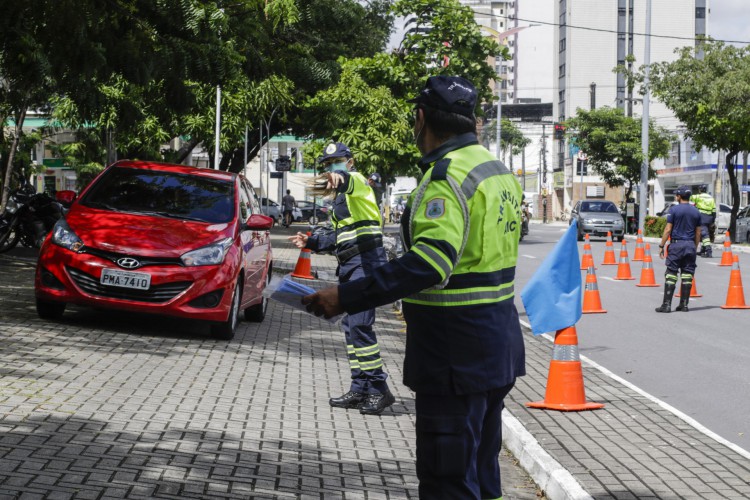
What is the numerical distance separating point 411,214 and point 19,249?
70.6ft

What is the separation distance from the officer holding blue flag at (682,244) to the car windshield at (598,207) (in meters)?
28.1

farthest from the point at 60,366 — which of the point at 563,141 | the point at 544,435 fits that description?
the point at 563,141

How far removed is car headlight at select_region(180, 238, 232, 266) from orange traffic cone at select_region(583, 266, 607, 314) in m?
6.53

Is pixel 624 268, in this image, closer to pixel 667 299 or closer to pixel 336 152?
pixel 667 299

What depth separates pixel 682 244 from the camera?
15.3m

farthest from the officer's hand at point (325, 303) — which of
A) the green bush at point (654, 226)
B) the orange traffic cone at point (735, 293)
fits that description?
the green bush at point (654, 226)

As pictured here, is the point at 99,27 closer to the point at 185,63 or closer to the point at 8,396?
the point at 185,63

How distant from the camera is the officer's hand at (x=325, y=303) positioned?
350 centimetres

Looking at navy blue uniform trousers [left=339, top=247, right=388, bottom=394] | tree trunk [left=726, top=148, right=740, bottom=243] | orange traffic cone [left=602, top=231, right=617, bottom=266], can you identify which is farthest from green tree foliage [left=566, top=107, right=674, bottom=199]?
navy blue uniform trousers [left=339, top=247, right=388, bottom=394]

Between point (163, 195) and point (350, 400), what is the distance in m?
4.50

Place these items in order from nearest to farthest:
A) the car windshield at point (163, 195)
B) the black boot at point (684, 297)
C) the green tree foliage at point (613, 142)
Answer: the car windshield at point (163, 195) < the black boot at point (684, 297) < the green tree foliage at point (613, 142)

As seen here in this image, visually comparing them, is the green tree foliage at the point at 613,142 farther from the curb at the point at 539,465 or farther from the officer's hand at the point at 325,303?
the officer's hand at the point at 325,303

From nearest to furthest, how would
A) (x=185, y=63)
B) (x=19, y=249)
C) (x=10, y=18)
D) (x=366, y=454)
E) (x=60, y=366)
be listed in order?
1. (x=366, y=454)
2. (x=60, y=366)
3. (x=10, y=18)
4. (x=185, y=63)
5. (x=19, y=249)

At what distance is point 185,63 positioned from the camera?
12609 mm
